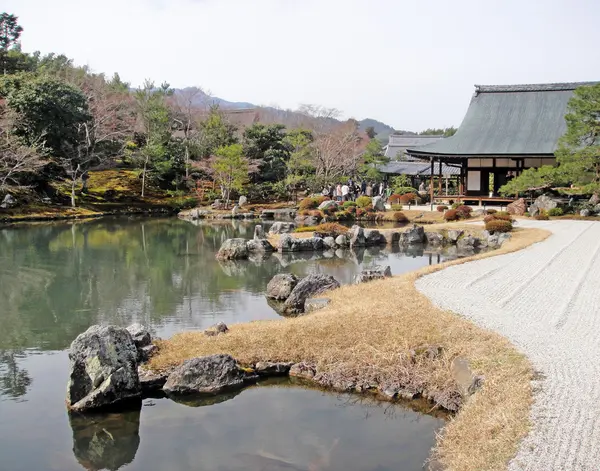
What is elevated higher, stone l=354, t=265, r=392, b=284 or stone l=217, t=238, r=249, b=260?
stone l=354, t=265, r=392, b=284

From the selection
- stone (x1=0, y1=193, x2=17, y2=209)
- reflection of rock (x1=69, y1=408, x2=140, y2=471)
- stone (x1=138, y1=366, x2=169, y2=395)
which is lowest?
reflection of rock (x1=69, y1=408, x2=140, y2=471)

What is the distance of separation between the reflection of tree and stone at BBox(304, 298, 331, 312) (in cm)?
524

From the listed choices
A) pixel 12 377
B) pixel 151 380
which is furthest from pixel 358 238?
pixel 12 377

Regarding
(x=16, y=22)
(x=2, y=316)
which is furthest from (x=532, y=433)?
(x=16, y=22)

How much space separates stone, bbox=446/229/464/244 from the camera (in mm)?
23953

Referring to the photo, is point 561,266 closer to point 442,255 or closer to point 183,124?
point 442,255

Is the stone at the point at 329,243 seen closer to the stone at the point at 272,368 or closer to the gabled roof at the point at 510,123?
the gabled roof at the point at 510,123

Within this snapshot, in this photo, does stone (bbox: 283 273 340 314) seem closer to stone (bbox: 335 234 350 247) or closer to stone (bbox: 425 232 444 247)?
stone (bbox: 335 234 350 247)

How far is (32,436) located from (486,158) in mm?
30080

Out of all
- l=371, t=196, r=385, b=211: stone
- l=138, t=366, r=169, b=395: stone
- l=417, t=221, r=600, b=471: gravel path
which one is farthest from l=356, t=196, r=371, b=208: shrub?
l=138, t=366, r=169, b=395: stone

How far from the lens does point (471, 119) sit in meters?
35.3

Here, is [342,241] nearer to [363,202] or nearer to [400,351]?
[363,202]

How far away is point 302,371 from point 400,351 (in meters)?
1.45

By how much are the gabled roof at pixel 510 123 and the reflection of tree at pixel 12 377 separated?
2656cm
